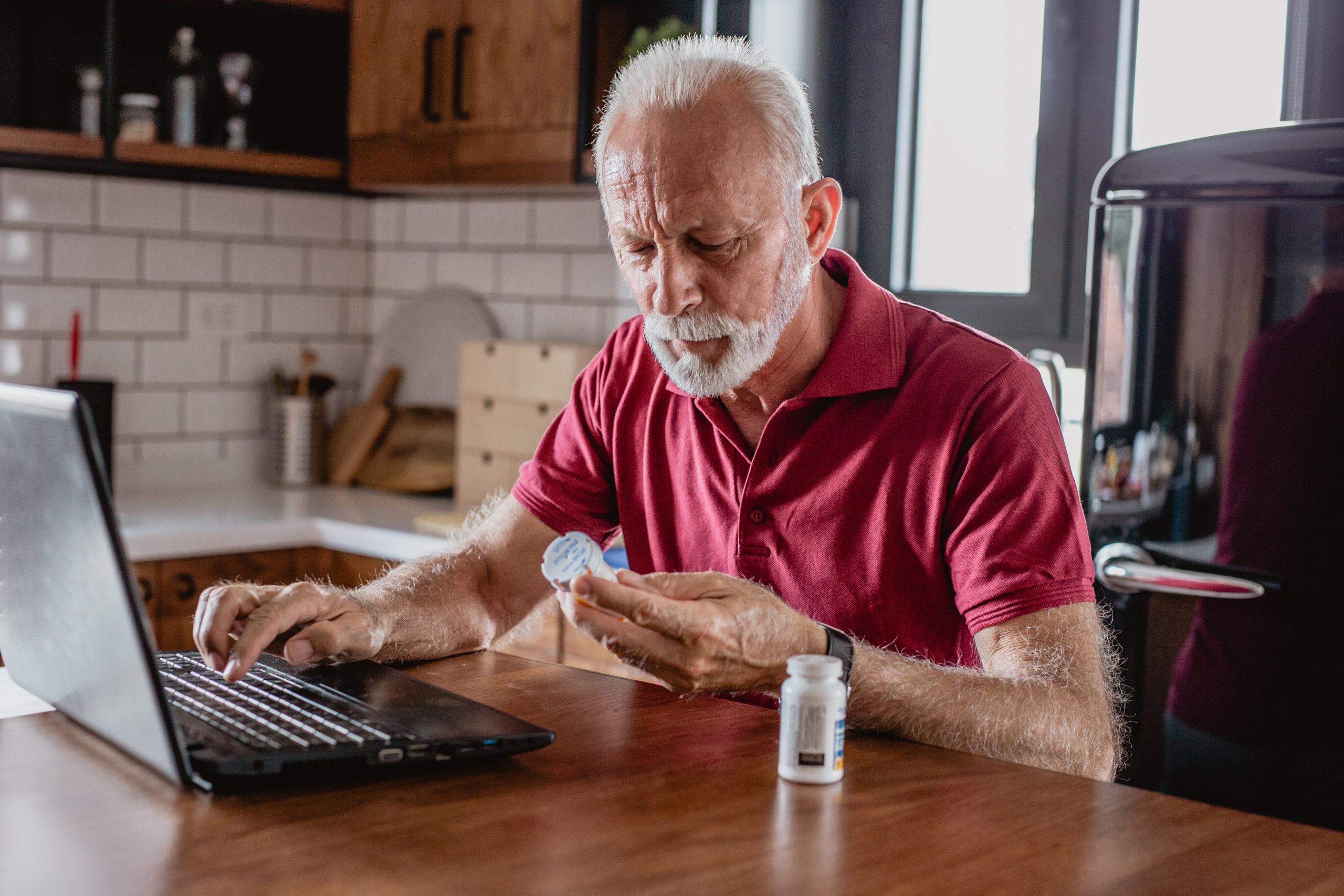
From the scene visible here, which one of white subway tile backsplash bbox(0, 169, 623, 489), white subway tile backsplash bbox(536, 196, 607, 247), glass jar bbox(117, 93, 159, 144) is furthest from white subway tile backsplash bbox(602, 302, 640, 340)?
glass jar bbox(117, 93, 159, 144)

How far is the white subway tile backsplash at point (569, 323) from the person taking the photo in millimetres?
3094

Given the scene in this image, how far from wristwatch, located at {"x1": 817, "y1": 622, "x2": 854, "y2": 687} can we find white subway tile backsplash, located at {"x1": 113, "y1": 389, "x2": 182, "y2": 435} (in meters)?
2.38

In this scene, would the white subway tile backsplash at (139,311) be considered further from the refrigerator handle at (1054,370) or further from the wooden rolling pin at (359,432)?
the refrigerator handle at (1054,370)

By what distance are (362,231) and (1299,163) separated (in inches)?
94.8

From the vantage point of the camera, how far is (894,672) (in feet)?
3.97

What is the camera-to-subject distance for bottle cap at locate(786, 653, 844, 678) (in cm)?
Answer: 101

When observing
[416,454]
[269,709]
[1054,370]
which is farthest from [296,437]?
[269,709]

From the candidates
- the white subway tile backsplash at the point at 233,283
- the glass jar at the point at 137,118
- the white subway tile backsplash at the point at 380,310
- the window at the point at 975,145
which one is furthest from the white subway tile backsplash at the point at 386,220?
the window at the point at 975,145

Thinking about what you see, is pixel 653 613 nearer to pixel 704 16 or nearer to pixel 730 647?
pixel 730 647

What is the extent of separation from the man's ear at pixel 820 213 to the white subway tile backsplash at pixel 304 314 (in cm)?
213

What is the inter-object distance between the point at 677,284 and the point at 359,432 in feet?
6.97

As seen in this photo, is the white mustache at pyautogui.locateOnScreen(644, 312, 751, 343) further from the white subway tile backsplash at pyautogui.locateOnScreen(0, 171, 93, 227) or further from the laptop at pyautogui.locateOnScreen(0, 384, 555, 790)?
the white subway tile backsplash at pyautogui.locateOnScreen(0, 171, 93, 227)

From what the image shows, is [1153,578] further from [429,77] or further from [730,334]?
[429,77]

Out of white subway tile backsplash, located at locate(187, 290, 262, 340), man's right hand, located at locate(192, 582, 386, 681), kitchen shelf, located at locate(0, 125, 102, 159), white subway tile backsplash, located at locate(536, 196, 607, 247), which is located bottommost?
man's right hand, located at locate(192, 582, 386, 681)
